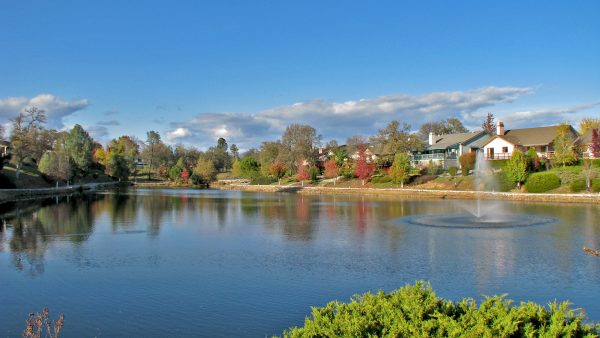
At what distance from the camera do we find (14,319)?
1287cm

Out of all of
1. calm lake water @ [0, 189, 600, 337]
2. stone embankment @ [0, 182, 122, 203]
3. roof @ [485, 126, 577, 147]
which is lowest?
calm lake water @ [0, 189, 600, 337]

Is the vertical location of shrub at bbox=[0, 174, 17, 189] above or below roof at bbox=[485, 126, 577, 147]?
below

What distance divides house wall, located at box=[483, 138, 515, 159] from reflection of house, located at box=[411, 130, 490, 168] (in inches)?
123

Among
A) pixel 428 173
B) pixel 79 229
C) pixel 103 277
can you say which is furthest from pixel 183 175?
pixel 103 277

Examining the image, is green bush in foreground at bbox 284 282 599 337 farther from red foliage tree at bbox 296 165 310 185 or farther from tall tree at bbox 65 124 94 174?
tall tree at bbox 65 124 94 174

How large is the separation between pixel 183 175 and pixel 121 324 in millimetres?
99924

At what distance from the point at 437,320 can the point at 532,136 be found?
73.9 m

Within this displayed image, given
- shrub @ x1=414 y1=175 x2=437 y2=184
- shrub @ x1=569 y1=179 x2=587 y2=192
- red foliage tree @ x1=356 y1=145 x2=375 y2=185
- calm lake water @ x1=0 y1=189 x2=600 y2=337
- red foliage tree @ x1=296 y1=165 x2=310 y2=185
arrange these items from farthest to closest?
red foliage tree @ x1=296 y1=165 x2=310 y2=185 → red foliage tree @ x1=356 y1=145 x2=375 y2=185 → shrub @ x1=414 y1=175 x2=437 y2=184 → shrub @ x1=569 y1=179 x2=587 y2=192 → calm lake water @ x1=0 y1=189 x2=600 y2=337

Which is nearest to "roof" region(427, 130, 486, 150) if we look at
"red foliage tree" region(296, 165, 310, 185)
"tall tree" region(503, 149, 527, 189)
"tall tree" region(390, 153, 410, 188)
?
"tall tree" region(390, 153, 410, 188)

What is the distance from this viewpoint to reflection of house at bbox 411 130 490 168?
254ft

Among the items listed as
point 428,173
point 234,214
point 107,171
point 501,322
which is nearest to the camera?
point 501,322

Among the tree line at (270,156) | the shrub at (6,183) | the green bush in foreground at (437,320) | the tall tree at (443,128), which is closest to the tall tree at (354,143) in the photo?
the tree line at (270,156)

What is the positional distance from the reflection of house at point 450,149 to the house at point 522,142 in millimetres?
4077

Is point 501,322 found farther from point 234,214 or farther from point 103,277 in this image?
point 234,214
